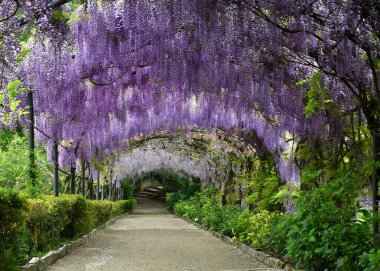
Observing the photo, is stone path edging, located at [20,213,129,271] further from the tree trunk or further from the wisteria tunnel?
the tree trunk

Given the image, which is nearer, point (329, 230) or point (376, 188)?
point (329, 230)

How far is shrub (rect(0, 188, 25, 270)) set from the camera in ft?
16.8

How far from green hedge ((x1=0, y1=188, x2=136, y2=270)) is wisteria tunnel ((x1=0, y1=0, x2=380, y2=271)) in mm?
21

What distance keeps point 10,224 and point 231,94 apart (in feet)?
16.1

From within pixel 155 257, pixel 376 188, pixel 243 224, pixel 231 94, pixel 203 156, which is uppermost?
pixel 231 94

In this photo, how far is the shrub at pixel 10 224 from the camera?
16.8 feet

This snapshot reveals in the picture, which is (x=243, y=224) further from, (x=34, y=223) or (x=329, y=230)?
(x=329, y=230)

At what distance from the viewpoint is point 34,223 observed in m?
7.43

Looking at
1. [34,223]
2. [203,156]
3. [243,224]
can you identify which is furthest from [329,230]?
[203,156]

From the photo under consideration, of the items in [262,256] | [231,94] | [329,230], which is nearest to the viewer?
[329,230]

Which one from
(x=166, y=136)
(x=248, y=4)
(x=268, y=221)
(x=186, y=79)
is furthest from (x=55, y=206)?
(x=166, y=136)

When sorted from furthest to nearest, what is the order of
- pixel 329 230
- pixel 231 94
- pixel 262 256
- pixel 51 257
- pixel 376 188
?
pixel 231 94 < pixel 262 256 < pixel 51 257 < pixel 376 188 < pixel 329 230

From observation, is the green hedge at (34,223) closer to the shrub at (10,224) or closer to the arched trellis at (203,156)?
the shrub at (10,224)

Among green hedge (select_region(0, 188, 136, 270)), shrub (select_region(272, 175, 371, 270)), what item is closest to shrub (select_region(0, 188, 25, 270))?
green hedge (select_region(0, 188, 136, 270))
